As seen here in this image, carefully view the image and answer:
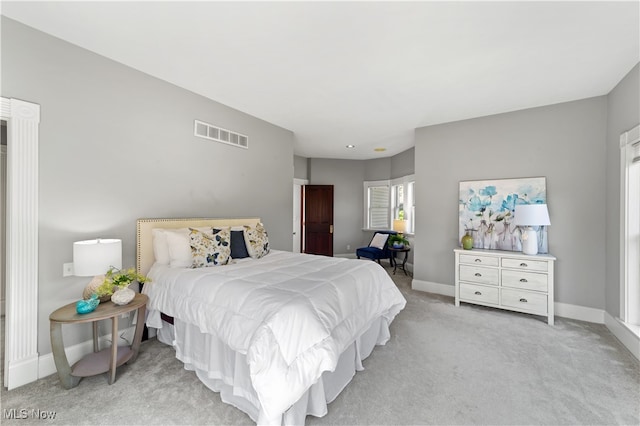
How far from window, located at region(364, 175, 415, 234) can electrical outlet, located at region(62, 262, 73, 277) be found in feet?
18.2

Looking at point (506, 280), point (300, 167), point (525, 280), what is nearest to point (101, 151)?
point (300, 167)

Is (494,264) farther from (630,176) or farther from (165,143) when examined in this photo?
(165,143)

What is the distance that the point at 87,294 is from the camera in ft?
7.42

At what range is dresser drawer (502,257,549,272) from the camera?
321 centimetres

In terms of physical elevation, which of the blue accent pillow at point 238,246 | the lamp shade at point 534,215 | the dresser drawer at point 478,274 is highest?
the lamp shade at point 534,215

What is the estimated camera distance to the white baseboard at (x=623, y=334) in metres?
2.44

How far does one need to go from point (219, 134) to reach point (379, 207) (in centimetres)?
458

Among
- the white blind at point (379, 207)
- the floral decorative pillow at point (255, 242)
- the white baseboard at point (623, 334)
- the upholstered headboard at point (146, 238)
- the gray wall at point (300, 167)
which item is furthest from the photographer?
the white blind at point (379, 207)

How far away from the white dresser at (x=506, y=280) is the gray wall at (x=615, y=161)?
0.55 metres

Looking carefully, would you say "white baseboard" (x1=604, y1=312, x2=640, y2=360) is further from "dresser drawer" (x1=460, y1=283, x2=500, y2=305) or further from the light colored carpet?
"dresser drawer" (x1=460, y1=283, x2=500, y2=305)

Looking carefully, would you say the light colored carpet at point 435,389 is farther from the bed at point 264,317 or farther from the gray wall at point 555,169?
the gray wall at point 555,169

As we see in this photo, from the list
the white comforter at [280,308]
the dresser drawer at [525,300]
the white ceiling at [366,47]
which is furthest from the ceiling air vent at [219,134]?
the dresser drawer at [525,300]

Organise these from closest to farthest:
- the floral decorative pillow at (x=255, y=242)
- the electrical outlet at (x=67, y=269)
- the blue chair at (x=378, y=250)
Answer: the electrical outlet at (x=67, y=269), the floral decorative pillow at (x=255, y=242), the blue chair at (x=378, y=250)

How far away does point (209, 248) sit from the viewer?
2721 millimetres
